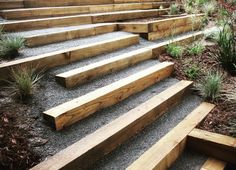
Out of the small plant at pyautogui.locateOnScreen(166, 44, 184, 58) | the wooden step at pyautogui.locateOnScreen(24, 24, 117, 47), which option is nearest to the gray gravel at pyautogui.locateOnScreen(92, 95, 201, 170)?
the small plant at pyautogui.locateOnScreen(166, 44, 184, 58)

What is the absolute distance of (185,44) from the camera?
438cm

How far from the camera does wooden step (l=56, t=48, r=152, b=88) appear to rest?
2708mm

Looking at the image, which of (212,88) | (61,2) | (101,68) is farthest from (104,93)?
(61,2)

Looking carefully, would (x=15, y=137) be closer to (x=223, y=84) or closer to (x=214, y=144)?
(x=214, y=144)

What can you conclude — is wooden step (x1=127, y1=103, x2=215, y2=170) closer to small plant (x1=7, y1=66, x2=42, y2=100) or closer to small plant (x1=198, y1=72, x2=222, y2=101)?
small plant (x1=198, y1=72, x2=222, y2=101)

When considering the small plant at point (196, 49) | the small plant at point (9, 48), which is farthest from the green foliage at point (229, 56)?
the small plant at point (9, 48)

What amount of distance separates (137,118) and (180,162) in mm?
522

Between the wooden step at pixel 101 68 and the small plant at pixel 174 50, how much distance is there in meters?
0.34

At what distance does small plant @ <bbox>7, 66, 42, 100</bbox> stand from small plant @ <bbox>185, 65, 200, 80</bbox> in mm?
1870

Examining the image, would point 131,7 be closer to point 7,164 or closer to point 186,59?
point 186,59

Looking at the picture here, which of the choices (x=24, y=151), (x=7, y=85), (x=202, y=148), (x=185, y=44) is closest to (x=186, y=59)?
(x=185, y=44)

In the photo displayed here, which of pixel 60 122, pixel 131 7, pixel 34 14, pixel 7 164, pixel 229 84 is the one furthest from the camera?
pixel 131 7

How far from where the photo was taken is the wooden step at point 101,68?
2708 millimetres

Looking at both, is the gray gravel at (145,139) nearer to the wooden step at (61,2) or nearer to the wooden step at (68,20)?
the wooden step at (68,20)
